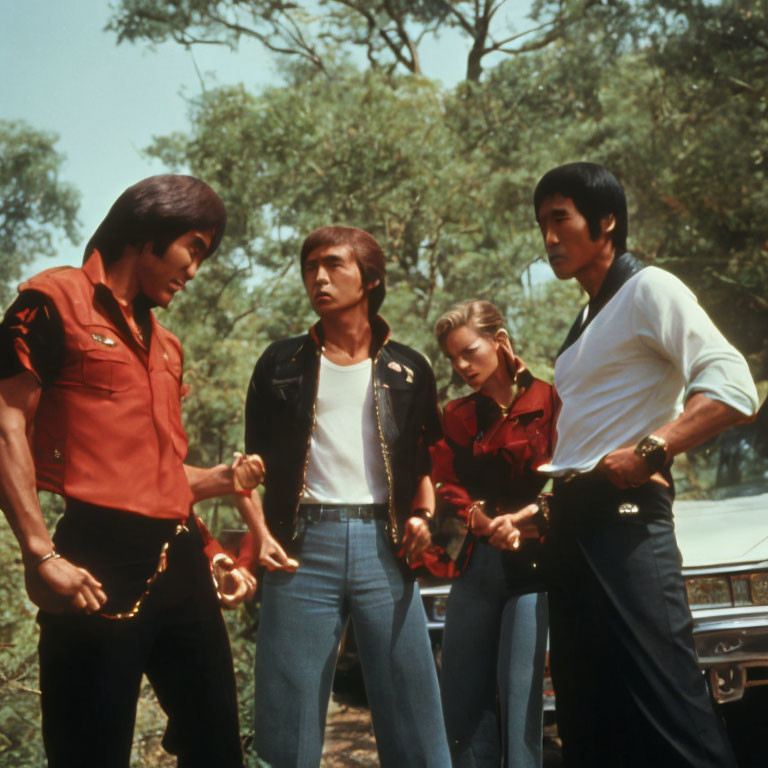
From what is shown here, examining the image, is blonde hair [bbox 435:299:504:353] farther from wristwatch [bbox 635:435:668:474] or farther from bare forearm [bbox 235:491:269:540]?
wristwatch [bbox 635:435:668:474]

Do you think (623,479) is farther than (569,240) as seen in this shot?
No

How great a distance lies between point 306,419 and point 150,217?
2.74ft

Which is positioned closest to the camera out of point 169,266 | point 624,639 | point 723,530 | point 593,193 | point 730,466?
point 624,639

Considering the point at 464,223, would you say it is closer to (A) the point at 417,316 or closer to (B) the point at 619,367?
(A) the point at 417,316

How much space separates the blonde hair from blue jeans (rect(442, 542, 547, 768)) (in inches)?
30.8

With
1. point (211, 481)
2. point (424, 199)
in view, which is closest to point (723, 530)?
point (211, 481)

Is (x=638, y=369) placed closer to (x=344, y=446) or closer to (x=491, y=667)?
(x=344, y=446)

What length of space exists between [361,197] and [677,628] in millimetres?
7636

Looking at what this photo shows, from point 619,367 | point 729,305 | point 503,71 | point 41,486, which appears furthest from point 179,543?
point 503,71

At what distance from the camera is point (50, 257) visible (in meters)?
8.90

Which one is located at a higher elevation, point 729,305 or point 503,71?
point 503,71

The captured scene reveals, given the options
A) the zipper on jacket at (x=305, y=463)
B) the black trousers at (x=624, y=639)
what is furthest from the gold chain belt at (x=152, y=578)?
the black trousers at (x=624, y=639)

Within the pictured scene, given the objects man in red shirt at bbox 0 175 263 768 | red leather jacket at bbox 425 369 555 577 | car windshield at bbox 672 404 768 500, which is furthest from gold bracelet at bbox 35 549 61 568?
car windshield at bbox 672 404 768 500

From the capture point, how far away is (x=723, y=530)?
15.9 feet
